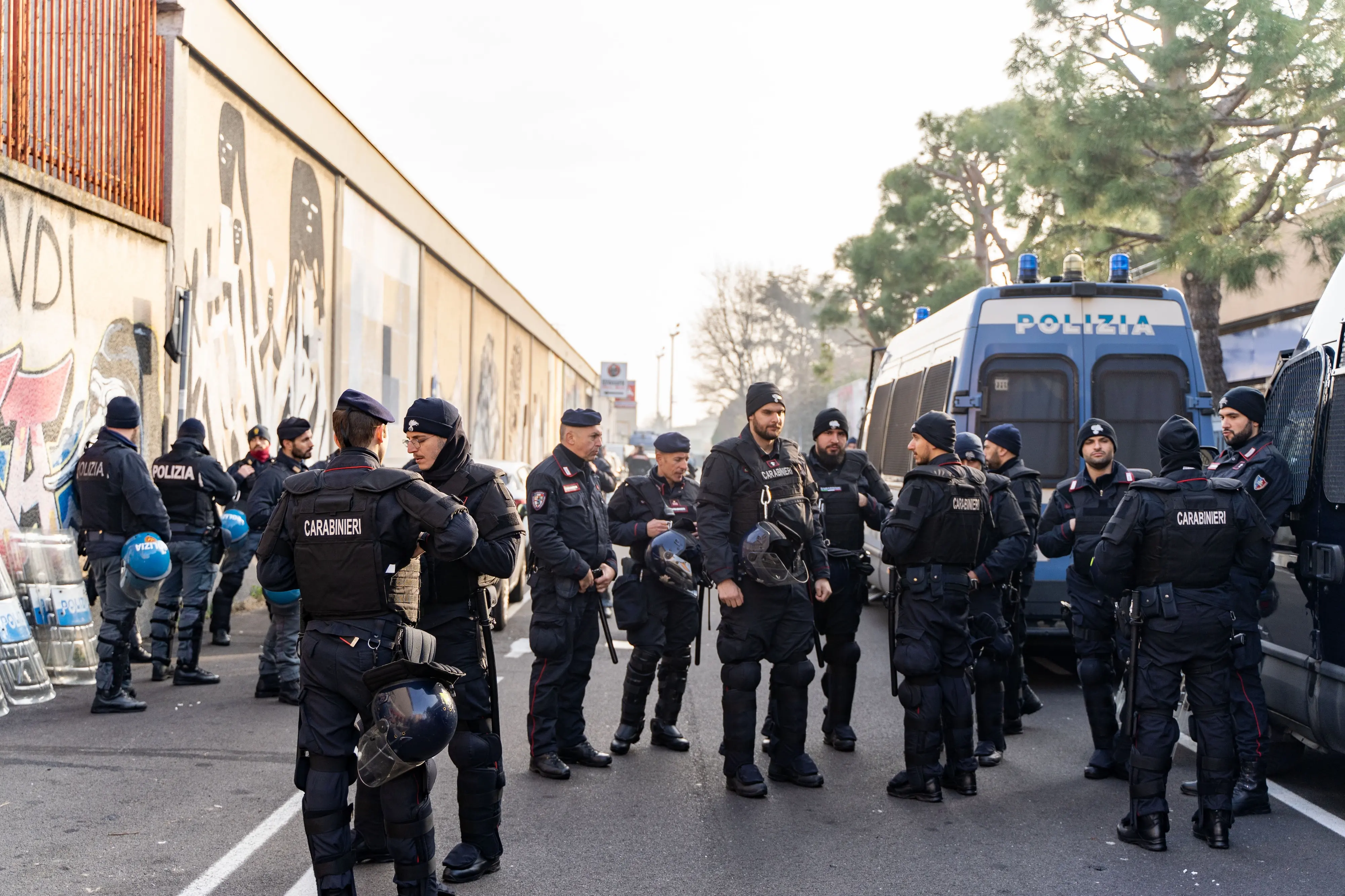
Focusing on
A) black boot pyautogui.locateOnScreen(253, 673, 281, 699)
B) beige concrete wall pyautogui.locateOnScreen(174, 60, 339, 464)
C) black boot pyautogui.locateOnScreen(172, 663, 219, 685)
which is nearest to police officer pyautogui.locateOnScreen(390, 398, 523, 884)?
black boot pyautogui.locateOnScreen(253, 673, 281, 699)

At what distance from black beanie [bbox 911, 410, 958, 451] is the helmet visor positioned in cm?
317

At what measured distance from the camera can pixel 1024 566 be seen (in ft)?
22.7

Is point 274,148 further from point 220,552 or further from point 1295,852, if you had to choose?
point 1295,852

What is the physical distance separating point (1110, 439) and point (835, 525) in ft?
5.37

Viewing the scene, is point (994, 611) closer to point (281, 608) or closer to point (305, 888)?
point (305, 888)

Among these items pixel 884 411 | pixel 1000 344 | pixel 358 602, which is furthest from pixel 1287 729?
pixel 884 411

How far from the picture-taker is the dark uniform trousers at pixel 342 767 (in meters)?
3.95

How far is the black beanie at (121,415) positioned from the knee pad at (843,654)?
4628mm

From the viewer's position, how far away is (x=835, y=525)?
7.14 metres

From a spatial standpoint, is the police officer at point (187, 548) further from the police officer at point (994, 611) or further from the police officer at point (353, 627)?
the police officer at point (994, 611)

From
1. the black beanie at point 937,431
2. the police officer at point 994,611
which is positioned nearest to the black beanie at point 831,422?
the police officer at point 994,611

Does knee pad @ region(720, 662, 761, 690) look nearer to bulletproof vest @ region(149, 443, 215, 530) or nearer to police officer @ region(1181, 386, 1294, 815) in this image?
police officer @ region(1181, 386, 1294, 815)

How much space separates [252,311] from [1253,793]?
10999mm

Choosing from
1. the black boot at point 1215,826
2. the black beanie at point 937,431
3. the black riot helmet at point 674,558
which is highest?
the black beanie at point 937,431
